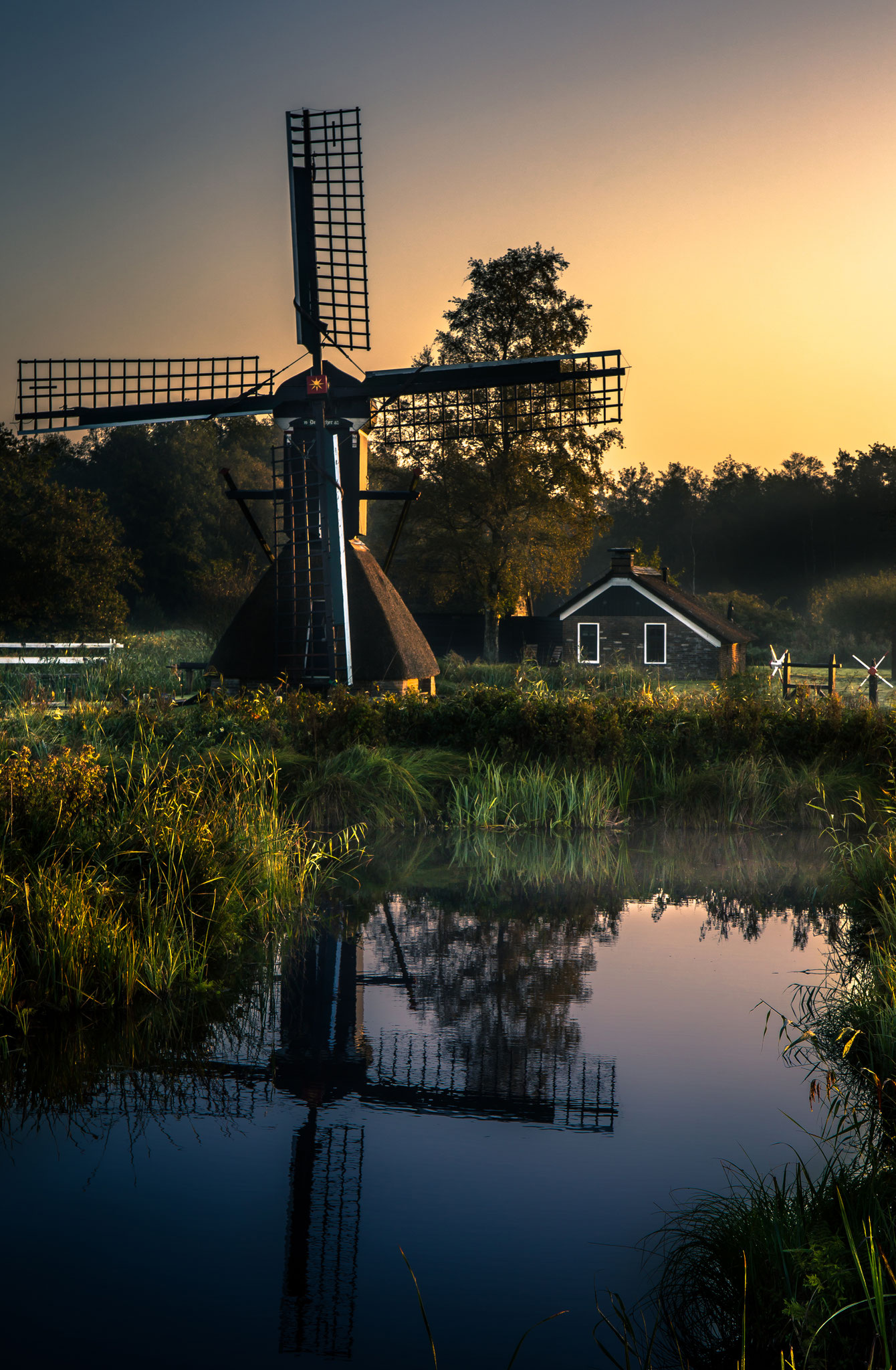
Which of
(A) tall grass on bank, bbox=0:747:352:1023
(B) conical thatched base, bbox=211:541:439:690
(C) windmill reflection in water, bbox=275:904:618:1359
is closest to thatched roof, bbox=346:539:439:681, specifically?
(B) conical thatched base, bbox=211:541:439:690

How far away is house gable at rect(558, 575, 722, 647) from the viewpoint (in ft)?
126

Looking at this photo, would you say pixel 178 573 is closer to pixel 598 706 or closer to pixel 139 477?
pixel 139 477

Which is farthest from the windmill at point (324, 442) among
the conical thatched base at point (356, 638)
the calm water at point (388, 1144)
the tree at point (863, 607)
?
the tree at point (863, 607)

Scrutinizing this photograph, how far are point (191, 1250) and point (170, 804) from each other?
462 cm

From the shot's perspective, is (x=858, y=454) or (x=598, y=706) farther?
(x=858, y=454)

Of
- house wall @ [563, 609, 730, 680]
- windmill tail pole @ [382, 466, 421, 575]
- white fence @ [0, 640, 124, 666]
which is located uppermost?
windmill tail pole @ [382, 466, 421, 575]

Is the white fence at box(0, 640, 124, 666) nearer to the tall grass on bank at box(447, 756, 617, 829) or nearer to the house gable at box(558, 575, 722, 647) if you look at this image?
the tall grass on bank at box(447, 756, 617, 829)

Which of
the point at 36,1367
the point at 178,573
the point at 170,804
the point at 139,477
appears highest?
the point at 139,477

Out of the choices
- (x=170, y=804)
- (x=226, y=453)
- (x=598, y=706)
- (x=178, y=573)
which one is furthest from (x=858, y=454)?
(x=170, y=804)

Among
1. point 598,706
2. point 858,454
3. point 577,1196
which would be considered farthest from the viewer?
point 858,454

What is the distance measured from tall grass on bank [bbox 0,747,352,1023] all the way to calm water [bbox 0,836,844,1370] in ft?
1.39

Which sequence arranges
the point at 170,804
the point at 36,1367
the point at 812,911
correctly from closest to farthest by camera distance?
the point at 36,1367 → the point at 170,804 → the point at 812,911

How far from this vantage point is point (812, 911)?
8.92m

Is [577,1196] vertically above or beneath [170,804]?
beneath
